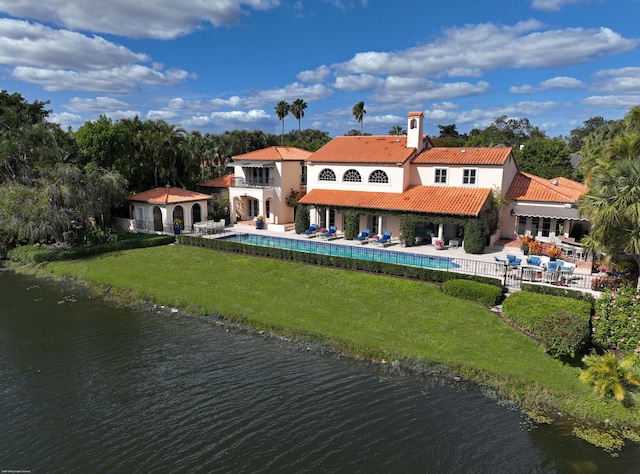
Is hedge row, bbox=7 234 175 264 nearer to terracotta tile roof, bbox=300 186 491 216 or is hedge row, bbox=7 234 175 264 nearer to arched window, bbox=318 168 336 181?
terracotta tile roof, bbox=300 186 491 216

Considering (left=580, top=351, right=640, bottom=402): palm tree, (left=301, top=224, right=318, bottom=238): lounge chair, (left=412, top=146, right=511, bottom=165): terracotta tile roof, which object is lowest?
(left=580, top=351, right=640, bottom=402): palm tree

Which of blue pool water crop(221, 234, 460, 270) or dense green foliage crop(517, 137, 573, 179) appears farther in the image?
dense green foliage crop(517, 137, 573, 179)

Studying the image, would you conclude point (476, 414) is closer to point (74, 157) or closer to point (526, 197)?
point (526, 197)

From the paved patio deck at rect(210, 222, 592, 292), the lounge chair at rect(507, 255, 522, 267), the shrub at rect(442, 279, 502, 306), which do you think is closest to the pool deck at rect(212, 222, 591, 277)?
the paved patio deck at rect(210, 222, 592, 292)

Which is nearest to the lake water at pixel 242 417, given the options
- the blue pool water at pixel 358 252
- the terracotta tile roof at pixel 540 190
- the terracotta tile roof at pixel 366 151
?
the blue pool water at pixel 358 252

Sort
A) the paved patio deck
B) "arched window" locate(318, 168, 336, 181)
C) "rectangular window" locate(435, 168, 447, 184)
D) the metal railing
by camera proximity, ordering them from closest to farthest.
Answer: the metal railing < the paved patio deck < "rectangular window" locate(435, 168, 447, 184) < "arched window" locate(318, 168, 336, 181)

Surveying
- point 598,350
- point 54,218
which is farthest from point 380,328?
point 54,218

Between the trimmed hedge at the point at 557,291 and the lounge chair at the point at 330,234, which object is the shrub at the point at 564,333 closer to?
the trimmed hedge at the point at 557,291
